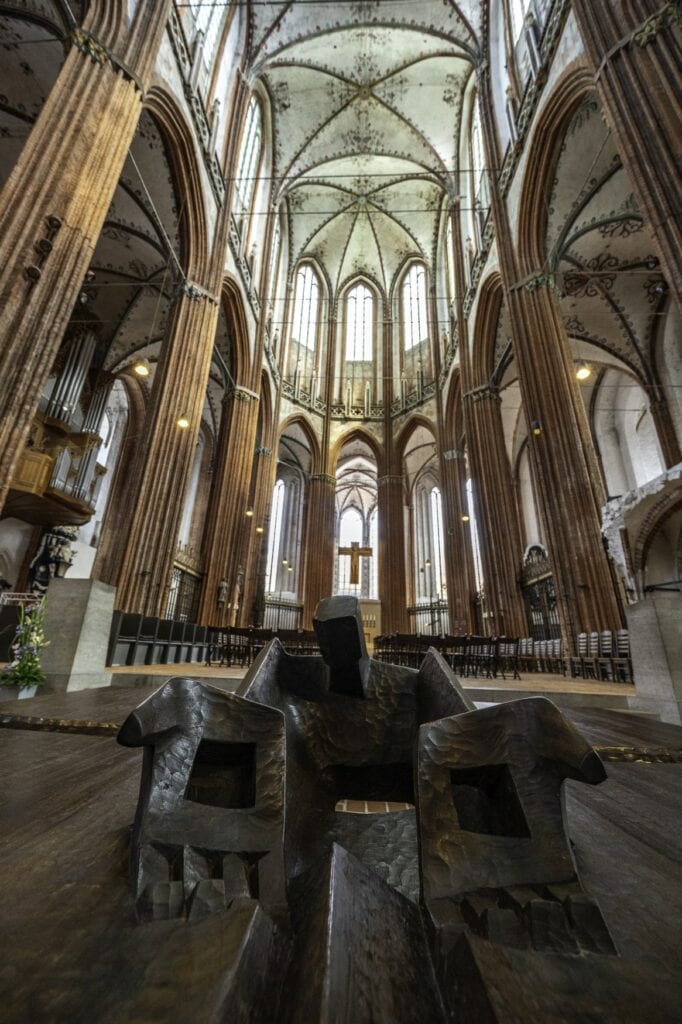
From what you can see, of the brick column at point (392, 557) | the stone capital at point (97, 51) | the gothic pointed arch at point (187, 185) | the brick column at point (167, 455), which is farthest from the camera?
the brick column at point (392, 557)

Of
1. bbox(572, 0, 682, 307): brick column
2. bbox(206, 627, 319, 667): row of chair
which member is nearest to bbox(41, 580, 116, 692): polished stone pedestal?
bbox(206, 627, 319, 667): row of chair

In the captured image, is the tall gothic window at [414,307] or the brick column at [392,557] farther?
the tall gothic window at [414,307]

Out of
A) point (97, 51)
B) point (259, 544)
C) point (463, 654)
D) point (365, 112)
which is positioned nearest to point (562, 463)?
point (463, 654)

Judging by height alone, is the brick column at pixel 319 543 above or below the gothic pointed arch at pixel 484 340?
below

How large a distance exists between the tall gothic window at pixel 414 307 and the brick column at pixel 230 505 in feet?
30.8

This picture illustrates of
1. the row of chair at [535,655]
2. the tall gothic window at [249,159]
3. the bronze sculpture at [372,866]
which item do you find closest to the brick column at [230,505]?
the row of chair at [535,655]

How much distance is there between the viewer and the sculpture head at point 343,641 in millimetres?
965

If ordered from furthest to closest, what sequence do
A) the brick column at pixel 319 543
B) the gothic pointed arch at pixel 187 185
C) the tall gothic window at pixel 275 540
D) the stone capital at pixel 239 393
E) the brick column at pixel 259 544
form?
the tall gothic window at pixel 275 540, the brick column at pixel 319 543, the brick column at pixel 259 544, the stone capital at pixel 239 393, the gothic pointed arch at pixel 187 185

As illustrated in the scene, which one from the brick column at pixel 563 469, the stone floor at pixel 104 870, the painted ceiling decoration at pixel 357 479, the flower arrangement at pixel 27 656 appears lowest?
the stone floor at pixel 104 870

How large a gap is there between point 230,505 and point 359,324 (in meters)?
12.8

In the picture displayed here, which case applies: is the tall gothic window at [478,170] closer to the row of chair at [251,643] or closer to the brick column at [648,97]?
the brick column at [648,97]

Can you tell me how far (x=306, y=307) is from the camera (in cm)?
1897

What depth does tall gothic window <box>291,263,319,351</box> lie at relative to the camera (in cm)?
1845

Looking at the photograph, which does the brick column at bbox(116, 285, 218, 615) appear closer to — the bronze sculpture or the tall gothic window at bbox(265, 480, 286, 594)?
the bronze sculpture
